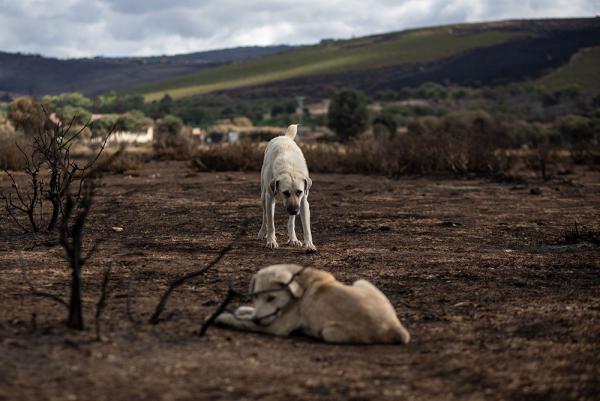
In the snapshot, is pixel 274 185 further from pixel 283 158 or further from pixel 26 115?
pixel 26 115

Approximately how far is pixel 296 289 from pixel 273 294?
16 centimetres

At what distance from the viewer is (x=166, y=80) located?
554 feet

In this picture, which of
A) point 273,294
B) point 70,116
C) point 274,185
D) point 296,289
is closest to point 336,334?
point 296,289

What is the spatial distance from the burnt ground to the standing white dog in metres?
0.32

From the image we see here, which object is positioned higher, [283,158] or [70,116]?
[70,116]

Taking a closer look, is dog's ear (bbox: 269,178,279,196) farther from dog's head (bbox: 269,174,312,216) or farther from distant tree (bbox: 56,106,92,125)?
distant tree (bbox: 56,106,92,125)

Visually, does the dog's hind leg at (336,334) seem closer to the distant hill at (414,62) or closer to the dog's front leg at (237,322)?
the dog's front leg at (237,322)

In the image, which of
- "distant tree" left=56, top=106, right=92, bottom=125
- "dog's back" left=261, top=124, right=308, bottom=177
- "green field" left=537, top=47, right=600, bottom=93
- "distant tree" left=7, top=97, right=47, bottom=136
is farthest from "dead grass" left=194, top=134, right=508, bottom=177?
"green field" left=537, top=47, right=600, bottom=93

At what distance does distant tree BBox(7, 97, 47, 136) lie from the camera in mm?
30514

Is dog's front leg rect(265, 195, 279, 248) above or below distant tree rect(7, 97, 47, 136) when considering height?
below

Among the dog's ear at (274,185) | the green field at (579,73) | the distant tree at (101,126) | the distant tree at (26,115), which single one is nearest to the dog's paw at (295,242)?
the dog's ear at (274,185)

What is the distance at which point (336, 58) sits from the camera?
156m

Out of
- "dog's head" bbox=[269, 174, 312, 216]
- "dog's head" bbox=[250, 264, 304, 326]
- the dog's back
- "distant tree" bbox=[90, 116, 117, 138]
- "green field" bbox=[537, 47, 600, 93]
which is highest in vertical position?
"green field" bbox=[537, 47, 600, 93]

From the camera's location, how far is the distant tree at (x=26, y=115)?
30.5 metres
